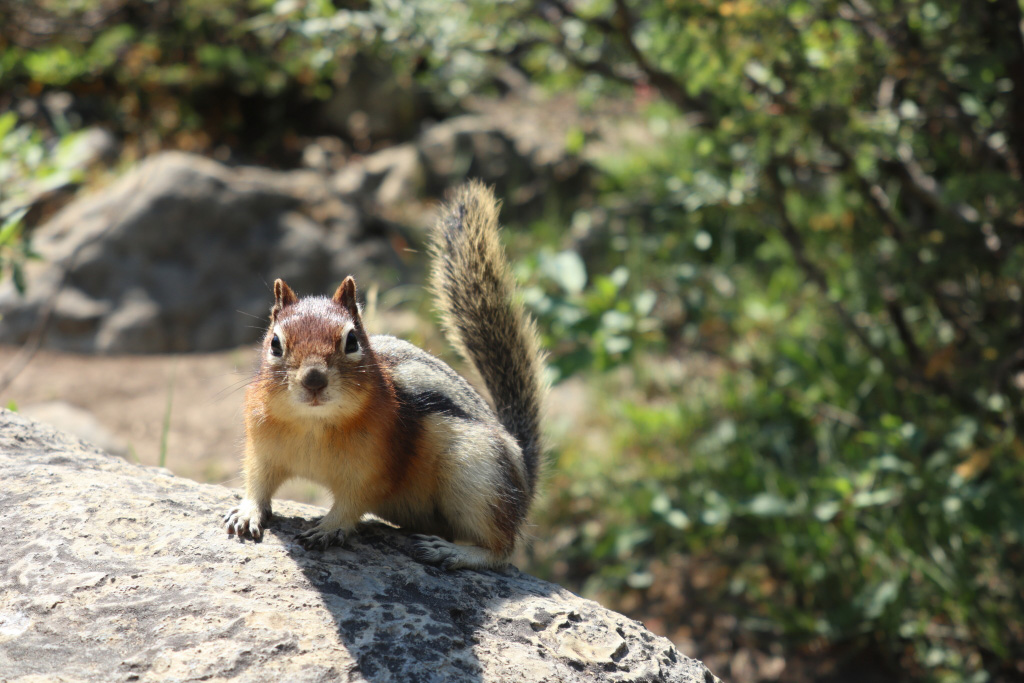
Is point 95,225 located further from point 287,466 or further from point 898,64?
point 898,64

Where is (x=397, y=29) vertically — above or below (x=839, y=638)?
above

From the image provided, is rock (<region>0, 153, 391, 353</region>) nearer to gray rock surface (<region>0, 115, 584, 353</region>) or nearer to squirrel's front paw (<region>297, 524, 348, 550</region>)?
gray rock surface (<region>0, 115, 584, 353</region>)

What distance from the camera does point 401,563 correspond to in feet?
Answer: 7.82

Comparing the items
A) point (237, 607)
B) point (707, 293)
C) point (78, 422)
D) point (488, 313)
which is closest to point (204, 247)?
point (78, 422)

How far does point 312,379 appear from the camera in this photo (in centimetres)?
A: 210

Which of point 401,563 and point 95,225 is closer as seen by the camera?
point 401,563

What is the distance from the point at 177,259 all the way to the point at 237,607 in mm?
5779

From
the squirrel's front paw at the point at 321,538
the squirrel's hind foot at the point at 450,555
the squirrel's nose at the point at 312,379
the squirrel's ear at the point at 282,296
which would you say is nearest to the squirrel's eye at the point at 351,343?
the squirrel's nose at the point at 312,379

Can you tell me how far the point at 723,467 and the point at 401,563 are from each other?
2.87m

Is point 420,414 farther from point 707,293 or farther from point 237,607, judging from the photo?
point 707,293

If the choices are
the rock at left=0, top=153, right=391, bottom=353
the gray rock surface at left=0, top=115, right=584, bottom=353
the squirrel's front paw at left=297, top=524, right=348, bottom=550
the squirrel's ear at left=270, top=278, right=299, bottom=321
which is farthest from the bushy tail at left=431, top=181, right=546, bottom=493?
the rock at left=0, top=153, right=391, bottom=353

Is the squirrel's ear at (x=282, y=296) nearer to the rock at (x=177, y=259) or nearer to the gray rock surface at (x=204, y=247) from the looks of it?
the gray rock surface at (x=204, y=247)

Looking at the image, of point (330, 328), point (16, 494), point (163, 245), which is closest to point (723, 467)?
point (330, 328)

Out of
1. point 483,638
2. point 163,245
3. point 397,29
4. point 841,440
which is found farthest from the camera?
point 163,245
